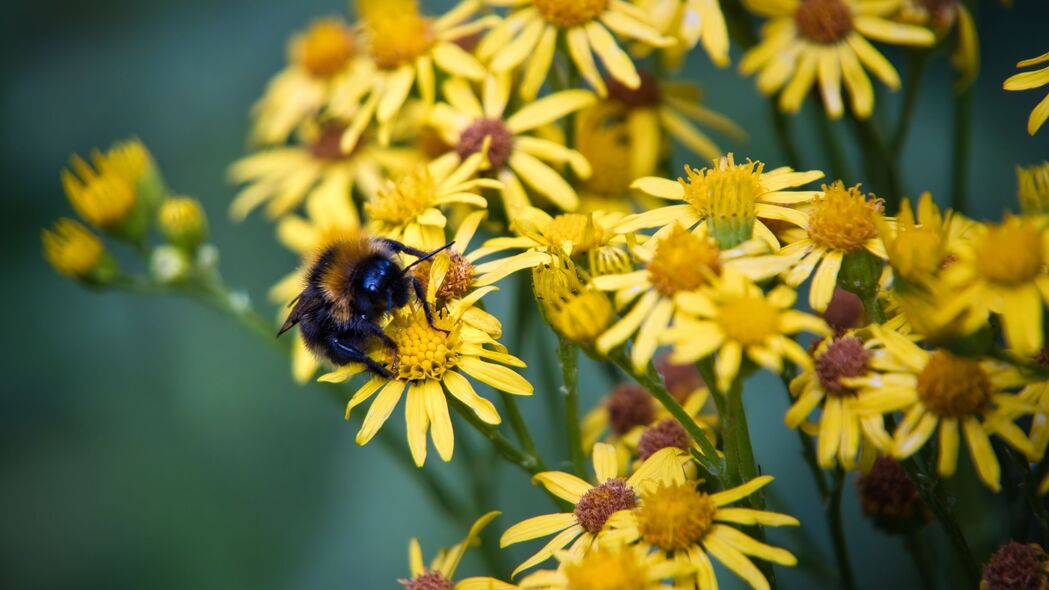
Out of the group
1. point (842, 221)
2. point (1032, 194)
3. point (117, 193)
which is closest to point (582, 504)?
point (842, 221)

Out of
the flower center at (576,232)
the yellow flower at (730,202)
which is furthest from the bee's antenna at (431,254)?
the yellow flower at (730,202)

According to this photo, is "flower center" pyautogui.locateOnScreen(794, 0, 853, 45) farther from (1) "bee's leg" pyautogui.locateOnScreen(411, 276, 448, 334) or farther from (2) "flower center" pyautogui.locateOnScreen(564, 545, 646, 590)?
(2) "flower center" pyautogui.locateOnScreen(564, 545, 646, 590)

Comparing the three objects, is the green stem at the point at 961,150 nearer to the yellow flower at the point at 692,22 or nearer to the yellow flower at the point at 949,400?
the yellow flower at the point at 692,22

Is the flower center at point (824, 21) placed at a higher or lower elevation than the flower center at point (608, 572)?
higher

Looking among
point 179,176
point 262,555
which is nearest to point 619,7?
point 262,555

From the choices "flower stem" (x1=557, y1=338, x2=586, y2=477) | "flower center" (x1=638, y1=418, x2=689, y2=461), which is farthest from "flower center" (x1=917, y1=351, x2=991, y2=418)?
"flower stem" (x1=557, y1=338, x2=586, y2=477)
